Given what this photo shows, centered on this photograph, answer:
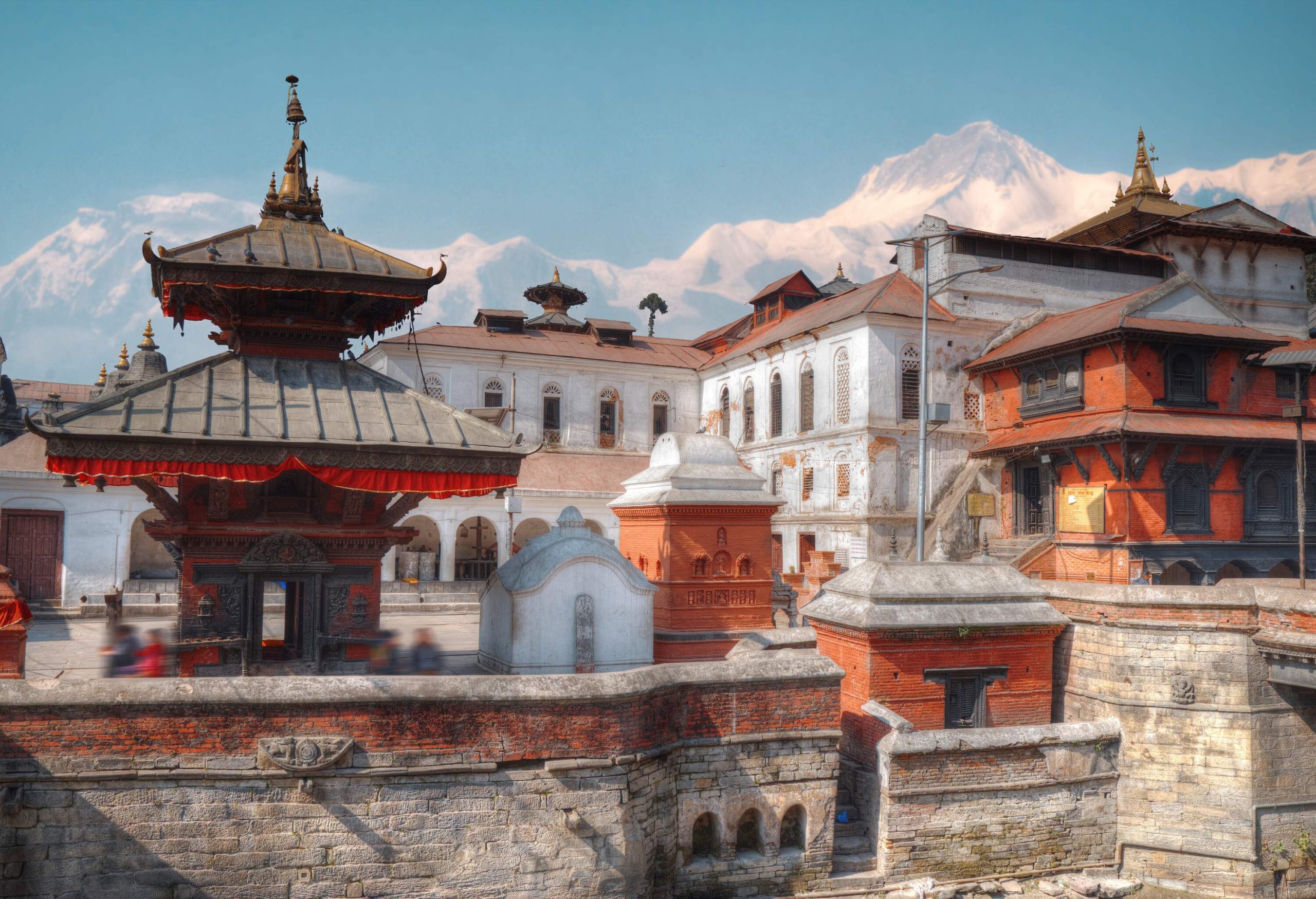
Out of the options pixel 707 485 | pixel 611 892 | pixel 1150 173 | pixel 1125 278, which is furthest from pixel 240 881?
pixel 1150 173

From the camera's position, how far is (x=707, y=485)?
56.9ft

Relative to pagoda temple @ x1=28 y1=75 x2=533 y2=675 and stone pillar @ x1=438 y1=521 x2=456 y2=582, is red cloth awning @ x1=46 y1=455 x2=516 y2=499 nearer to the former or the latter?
pagoda temple @ x1=28 y1=75 x2=533 y2=675

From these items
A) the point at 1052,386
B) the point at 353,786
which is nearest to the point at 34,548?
the point at 353,786

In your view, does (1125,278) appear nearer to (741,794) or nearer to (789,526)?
(789,526)

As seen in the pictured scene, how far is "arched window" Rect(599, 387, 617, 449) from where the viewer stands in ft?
124

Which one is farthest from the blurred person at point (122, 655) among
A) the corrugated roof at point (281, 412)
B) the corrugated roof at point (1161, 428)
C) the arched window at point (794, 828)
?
the corrugated roof at point (1161, 428)

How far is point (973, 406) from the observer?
28.9m

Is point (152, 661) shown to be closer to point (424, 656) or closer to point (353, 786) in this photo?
point (353, 786)

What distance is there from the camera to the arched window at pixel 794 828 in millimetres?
12031

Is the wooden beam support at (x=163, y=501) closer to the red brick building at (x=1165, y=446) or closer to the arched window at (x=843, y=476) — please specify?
the red brick building at (x=1165, y=446)

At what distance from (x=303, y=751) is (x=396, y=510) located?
3081mm

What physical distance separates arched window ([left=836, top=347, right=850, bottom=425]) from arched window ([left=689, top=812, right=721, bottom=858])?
62.2ft

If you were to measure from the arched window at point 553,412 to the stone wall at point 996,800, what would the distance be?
83.9 ft

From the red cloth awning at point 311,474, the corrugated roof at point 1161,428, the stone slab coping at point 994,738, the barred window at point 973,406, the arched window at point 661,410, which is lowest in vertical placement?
the stone slab coping at point 994,738
